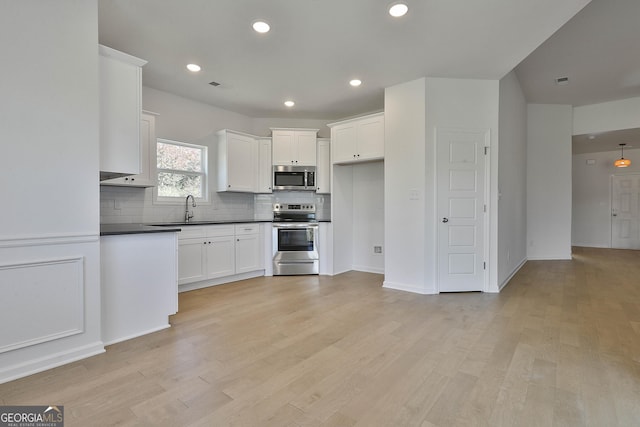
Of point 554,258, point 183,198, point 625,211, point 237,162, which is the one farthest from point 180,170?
point 625,211

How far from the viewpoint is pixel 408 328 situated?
2.66 m

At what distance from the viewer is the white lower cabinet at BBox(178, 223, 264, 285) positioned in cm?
387

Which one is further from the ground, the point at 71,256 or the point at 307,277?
the point at 71,256

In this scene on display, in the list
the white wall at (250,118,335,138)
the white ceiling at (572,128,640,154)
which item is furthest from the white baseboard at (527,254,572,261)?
the white wall at (250,118,335,138)

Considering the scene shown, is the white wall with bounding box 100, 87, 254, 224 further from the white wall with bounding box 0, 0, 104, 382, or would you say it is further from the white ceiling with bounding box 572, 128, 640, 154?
the white ceiling with bounding box 572, 128, 640, 154

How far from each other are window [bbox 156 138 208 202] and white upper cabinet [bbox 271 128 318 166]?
1.14m

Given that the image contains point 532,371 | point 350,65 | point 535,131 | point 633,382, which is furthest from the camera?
point 535,131

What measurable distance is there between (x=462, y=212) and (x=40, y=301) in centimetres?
409

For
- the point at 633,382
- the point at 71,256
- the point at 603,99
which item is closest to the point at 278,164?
the point at 71,256

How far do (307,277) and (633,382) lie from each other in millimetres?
3550

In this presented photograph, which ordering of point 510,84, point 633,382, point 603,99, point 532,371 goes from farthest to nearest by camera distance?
point 603,99 < point 510,84 < point 532,371 < point 633,382

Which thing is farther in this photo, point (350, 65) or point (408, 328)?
point (350, 65)

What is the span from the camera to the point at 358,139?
14.9 ft

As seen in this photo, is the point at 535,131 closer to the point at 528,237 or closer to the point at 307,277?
the point at 528,237
